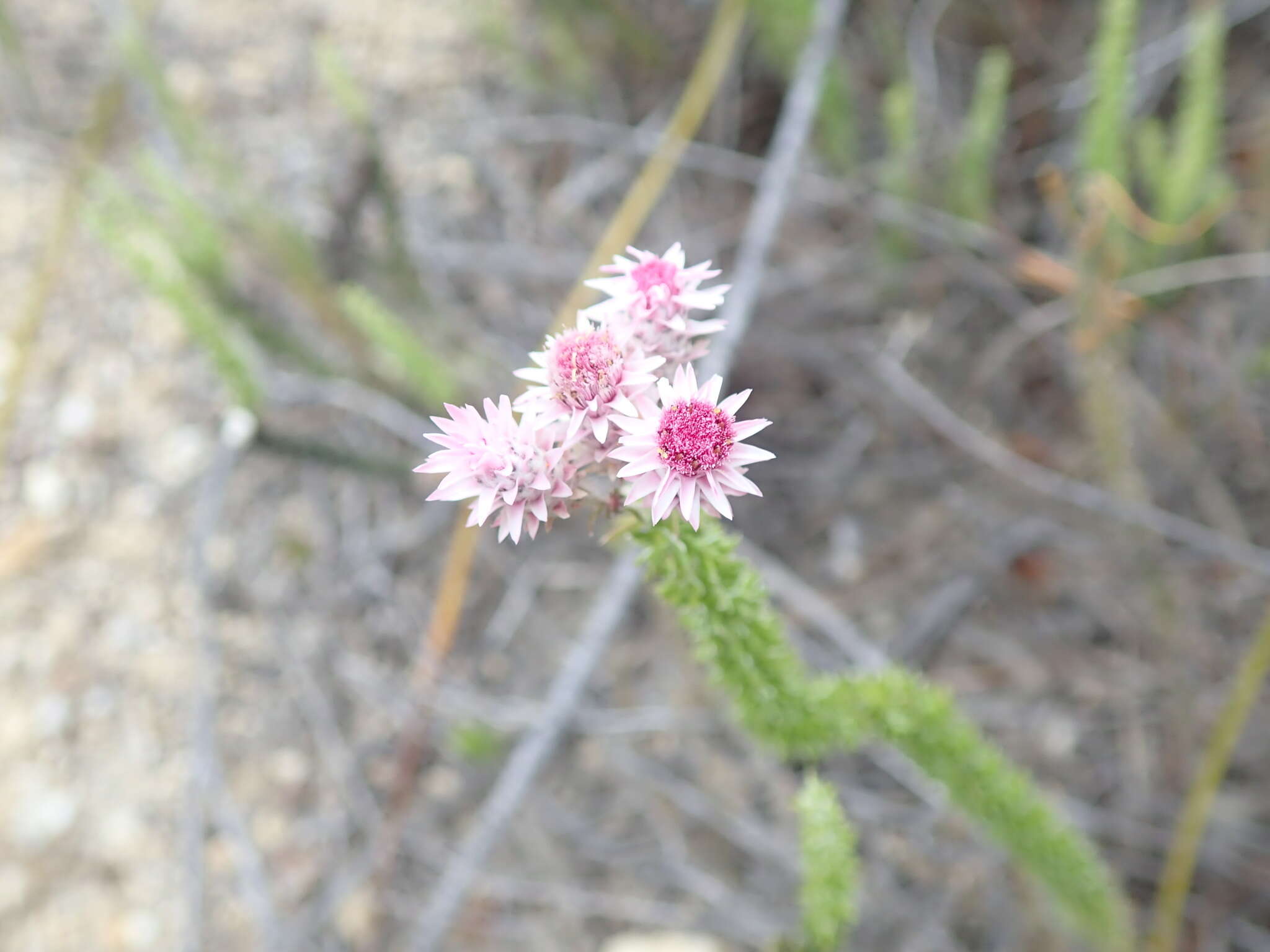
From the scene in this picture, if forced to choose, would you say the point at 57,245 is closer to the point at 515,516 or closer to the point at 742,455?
the point at 515,516

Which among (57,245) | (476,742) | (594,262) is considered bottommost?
(476,742)

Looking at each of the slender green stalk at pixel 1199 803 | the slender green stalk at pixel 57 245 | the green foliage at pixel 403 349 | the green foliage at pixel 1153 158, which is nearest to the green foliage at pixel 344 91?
the green foliage at pixel 403 349

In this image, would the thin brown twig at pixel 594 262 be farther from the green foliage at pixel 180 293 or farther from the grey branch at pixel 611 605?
the green foliage at pixel 180 293

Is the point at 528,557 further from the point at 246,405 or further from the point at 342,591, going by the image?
the point at 246,405

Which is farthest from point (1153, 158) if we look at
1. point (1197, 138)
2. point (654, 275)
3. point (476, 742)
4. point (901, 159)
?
point (476, 742)

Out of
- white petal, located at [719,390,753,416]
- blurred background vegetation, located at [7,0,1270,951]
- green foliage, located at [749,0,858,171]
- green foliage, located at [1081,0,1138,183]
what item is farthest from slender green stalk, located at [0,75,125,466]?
green foliage, located at [1081,0,1138,183]

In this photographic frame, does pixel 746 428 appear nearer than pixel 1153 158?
Yes

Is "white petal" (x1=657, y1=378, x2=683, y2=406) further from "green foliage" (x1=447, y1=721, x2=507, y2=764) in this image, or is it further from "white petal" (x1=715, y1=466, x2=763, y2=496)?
"green foliage" (x1=447, y1=721, x2=507, y2=764)
